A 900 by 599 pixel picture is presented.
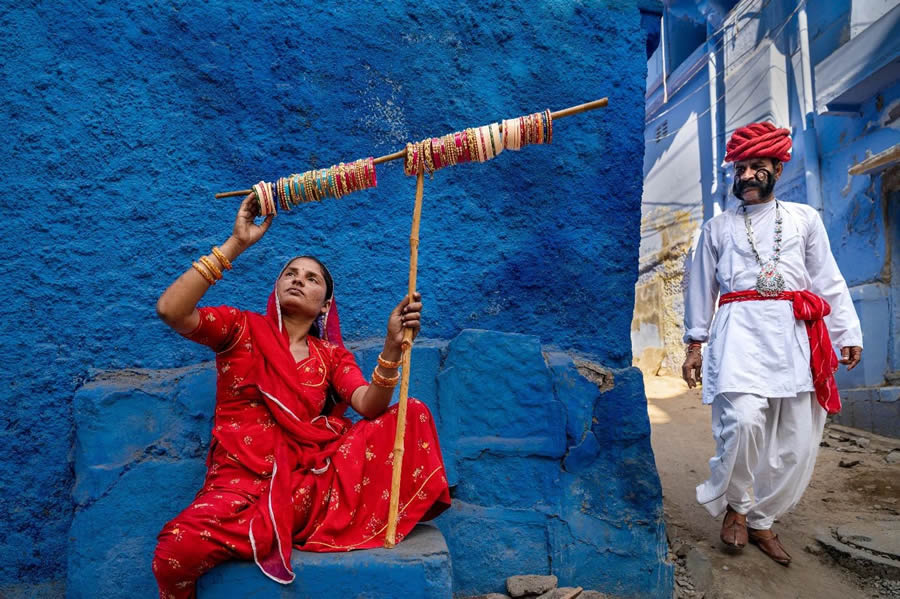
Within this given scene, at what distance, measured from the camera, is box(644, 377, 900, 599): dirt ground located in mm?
2822

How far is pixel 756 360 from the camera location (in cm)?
312

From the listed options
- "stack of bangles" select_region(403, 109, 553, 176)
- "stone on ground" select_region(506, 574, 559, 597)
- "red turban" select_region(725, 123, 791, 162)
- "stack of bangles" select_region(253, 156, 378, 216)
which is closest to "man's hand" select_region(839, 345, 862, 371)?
"red turban" select_region(725, 123, 791, 162)

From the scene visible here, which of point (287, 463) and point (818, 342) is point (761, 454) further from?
point (287, 463)

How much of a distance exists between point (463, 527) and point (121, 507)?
4.37 ft

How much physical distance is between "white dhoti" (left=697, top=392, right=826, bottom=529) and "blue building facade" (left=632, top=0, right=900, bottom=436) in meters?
4.38

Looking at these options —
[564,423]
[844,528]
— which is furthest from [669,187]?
[564,423]

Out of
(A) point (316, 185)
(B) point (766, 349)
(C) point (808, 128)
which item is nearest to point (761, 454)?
(B) point (766, 349)

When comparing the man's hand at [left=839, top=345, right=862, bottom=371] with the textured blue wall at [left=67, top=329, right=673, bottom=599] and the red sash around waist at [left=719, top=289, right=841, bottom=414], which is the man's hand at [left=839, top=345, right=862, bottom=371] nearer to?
the red sash around waist at [left=719, top=289, right=841, bottom=414]

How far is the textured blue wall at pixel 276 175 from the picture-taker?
2740 mm

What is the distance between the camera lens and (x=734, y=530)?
10.0 feet

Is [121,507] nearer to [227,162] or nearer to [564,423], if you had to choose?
[227,162]

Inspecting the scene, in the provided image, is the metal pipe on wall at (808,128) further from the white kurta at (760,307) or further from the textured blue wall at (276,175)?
the textured blue wall at (276,175)

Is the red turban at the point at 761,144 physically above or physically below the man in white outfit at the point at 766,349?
above

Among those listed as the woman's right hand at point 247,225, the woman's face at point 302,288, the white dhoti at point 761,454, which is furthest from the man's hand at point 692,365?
the woman's right hand at point 247,225
